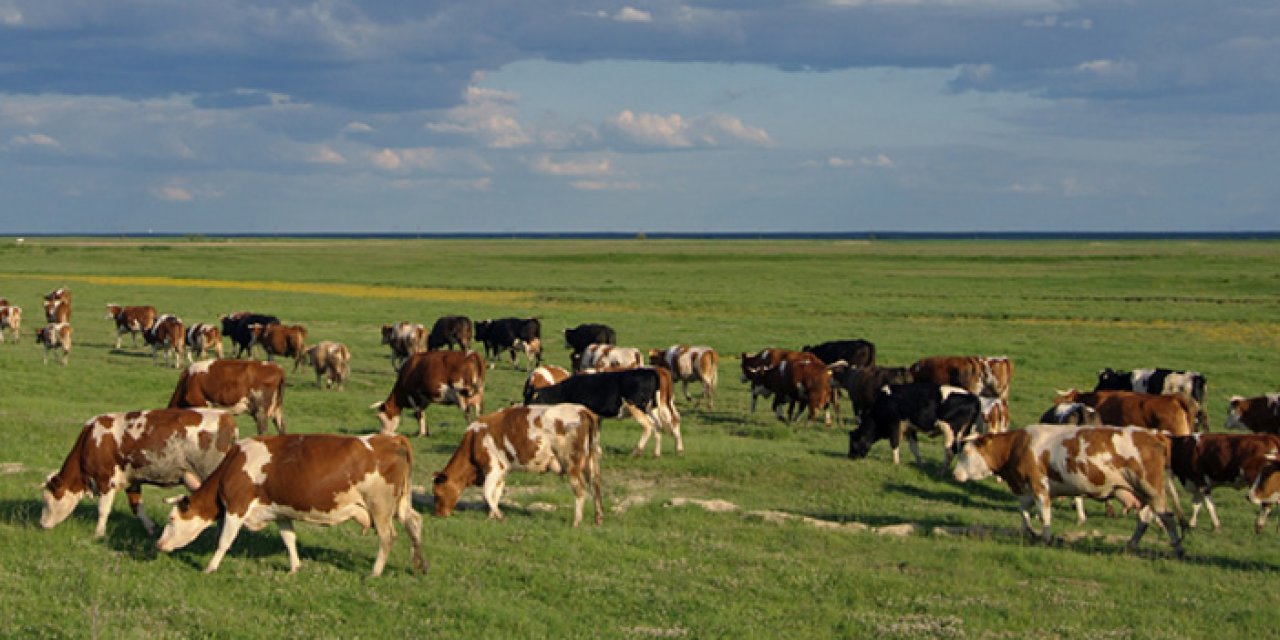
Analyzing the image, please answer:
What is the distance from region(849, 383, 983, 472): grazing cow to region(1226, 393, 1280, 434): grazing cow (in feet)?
16.3

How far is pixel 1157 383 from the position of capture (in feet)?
77.7

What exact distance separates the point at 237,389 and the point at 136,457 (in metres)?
7.81

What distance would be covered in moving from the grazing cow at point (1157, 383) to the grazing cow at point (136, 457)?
694 inches

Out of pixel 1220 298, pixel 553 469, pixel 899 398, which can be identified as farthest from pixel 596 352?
pixel 1220 298

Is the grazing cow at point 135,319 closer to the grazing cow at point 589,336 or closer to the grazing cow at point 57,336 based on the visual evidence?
the grazing cow at point 57,336

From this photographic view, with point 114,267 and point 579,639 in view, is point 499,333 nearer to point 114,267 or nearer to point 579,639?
point 579,639

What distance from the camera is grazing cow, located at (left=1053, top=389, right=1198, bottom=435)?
742 inches

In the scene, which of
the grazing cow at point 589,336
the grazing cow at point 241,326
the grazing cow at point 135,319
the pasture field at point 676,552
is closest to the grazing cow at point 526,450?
the pasture field at point 676,552

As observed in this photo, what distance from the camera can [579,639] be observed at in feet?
32.0

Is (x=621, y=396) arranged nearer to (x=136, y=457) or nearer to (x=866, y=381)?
(x=866, y=381)

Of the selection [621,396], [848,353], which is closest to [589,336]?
[848,353]

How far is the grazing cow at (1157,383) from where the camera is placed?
23375 millimetres

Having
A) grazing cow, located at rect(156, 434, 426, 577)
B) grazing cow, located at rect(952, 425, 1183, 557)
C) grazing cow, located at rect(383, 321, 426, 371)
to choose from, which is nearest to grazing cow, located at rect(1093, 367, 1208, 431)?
grazing cow, located at rect(952, 425, 1183, 557)

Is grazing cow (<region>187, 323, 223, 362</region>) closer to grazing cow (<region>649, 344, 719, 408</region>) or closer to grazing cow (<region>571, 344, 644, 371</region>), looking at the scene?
grazing cow (<region>571, 344, 644, 371</region>)
